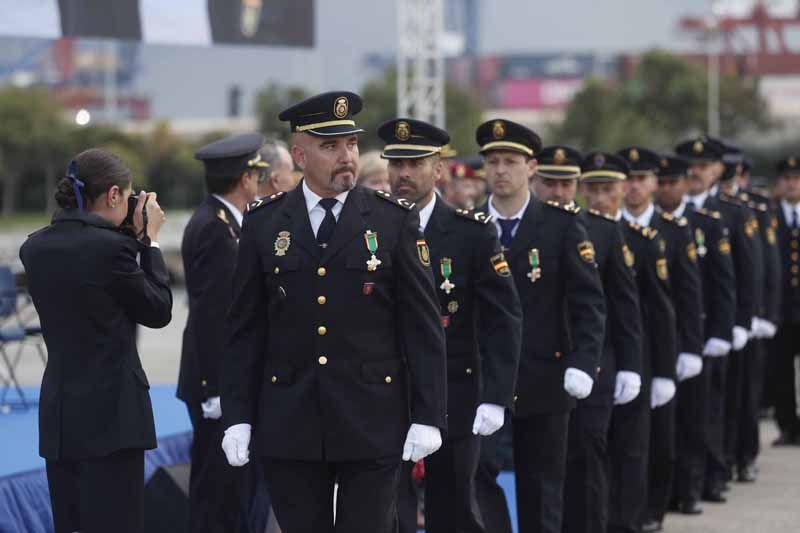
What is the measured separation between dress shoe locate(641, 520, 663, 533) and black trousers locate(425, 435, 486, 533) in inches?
85.9

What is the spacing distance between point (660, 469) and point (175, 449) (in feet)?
8.85

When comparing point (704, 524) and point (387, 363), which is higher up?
point (387, 363)

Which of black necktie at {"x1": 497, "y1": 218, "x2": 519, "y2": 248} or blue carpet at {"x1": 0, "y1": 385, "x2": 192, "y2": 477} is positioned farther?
blue carpet at {"x1": 0, "y1": 385, "x2": 192, "y2": 477}

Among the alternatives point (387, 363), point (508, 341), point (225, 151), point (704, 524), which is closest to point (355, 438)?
point (387, 363)

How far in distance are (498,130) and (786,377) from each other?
18.2 ft

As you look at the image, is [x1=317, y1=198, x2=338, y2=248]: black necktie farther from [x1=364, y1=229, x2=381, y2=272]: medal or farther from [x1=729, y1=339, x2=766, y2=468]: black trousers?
[x1=729, y1=339, x2=766, y2=468]: black trousers

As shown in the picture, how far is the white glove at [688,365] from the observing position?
27.2 feet

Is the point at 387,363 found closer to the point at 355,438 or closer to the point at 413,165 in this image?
the point at 355,438

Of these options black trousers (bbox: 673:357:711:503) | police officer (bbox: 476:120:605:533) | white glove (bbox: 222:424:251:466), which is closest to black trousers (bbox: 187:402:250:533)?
police officer (bbox: 476:120:605:533)

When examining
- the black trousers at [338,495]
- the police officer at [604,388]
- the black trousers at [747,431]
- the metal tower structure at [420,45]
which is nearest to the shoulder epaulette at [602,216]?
the police officer at [604,388]

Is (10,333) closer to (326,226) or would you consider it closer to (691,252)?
(691,252)

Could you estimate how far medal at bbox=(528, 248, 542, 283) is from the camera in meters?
6.69

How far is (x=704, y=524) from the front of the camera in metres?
8.51

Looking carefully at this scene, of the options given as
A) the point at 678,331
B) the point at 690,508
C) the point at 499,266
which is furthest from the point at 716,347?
the point at 499,266
